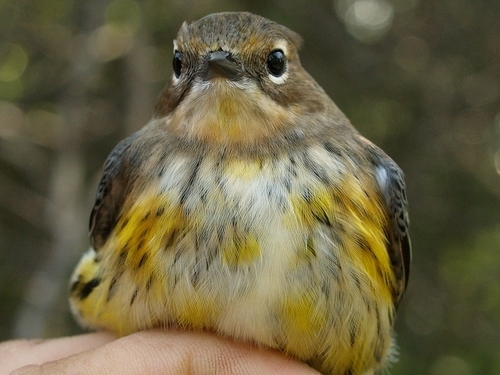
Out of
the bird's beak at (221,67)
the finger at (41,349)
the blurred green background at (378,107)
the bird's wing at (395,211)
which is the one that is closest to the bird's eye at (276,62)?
the bird's beak at (221,67)

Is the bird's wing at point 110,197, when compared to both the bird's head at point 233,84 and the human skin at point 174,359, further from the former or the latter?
the human skin at point 174,359

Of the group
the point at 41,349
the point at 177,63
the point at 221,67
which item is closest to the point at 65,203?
the point at 41,349

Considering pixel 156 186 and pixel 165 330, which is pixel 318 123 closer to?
pixel 156 186

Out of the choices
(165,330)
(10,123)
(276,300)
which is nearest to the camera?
(276,300)

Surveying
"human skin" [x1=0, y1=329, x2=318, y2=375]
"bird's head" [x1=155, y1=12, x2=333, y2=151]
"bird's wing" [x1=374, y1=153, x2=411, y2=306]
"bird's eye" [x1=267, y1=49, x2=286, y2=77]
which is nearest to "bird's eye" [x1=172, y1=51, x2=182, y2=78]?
"bird's head" [x1=155, y1=12, x2=333, y2=151]

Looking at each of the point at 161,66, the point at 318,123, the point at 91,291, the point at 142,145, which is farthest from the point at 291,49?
the point at 161,66

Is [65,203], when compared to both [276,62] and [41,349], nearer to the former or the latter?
[41,349]
